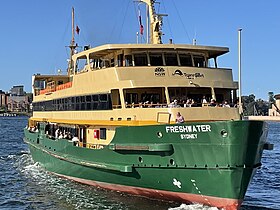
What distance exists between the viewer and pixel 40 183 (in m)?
24.2

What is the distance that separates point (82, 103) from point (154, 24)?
16.5 feet

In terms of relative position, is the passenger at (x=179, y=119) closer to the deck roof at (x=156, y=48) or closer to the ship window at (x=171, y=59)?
the ship window at (x=171, y=59)

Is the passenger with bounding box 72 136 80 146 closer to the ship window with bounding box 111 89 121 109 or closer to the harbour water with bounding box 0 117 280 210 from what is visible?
the harbour water with bounding box 0 117 280 210

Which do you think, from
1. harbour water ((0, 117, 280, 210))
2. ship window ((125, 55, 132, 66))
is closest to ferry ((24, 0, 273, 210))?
ship window ((125, 55, 132, 66))

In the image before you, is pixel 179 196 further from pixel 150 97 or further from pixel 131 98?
pixel 131 98

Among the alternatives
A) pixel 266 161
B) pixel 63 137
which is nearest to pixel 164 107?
pixel 63 137

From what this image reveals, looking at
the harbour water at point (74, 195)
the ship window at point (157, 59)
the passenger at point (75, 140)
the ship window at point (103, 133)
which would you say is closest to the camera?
the harbour water at point (74, 195)

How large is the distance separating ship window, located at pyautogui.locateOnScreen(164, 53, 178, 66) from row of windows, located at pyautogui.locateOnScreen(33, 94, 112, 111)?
286cm

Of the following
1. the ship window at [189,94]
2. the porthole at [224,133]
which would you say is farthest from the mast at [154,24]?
the porthole at [224,133]

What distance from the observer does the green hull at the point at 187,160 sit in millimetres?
15727

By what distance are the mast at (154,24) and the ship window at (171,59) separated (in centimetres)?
207

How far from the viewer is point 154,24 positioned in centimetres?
2245

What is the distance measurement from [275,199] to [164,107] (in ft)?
21.5

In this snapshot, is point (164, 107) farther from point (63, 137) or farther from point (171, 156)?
point (63, 137)
